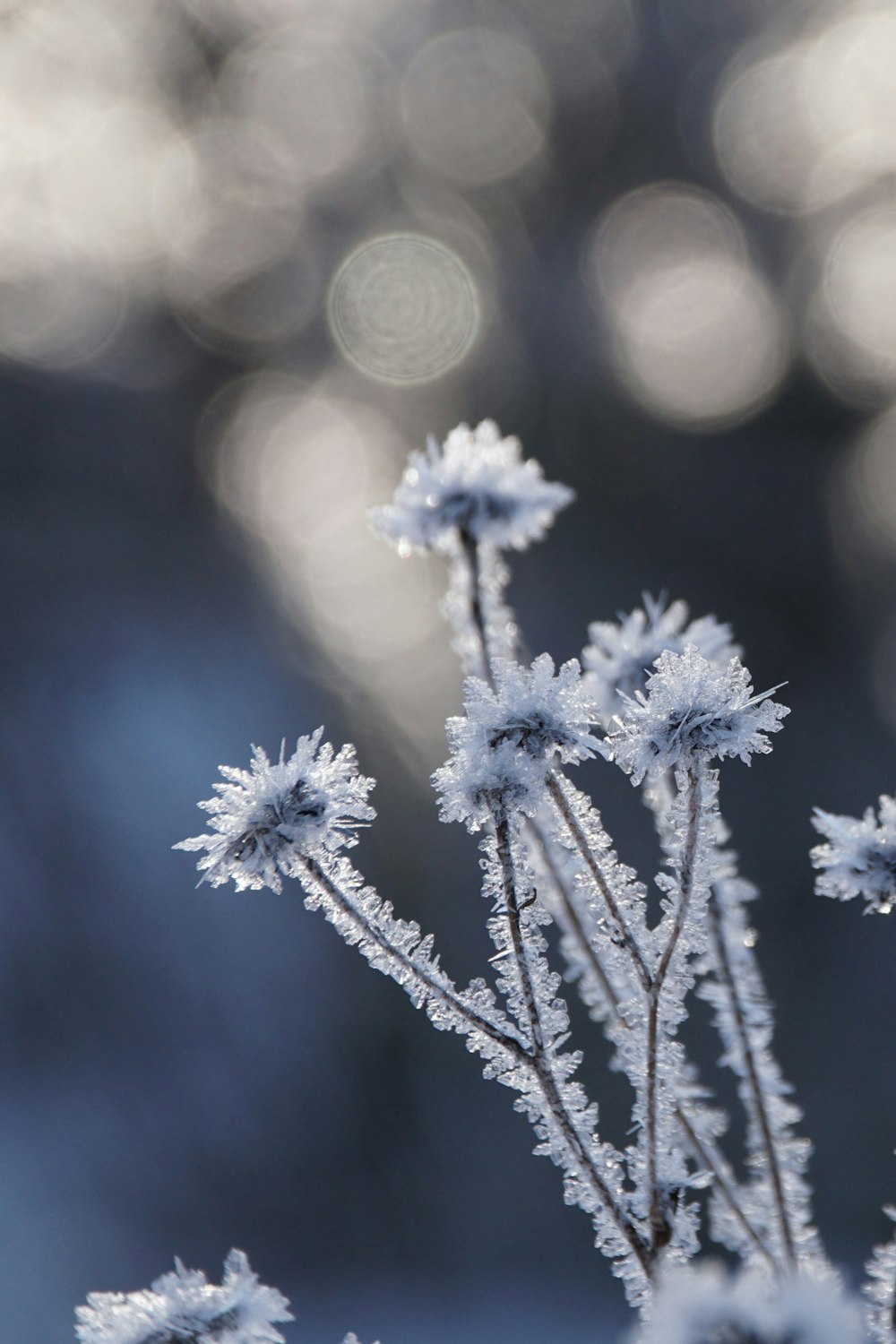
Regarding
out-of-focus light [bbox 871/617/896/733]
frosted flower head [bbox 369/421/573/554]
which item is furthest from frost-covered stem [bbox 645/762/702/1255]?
out-of-focus light [bbox 871/617/896/733]

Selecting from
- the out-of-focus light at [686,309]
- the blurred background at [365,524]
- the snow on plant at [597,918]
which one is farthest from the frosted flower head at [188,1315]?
the out-of-focus light at [686,309]

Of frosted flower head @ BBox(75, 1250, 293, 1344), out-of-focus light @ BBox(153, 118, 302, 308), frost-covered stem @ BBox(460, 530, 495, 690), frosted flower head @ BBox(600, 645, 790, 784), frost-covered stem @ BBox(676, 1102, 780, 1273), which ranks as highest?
out-of-focus light @ BBox(153, 118, 302, 308)

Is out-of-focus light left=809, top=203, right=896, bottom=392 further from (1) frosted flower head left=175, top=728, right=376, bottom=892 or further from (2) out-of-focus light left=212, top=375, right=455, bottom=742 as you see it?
(1) frosted flower head left=175, top=728, right=376, bottom=892

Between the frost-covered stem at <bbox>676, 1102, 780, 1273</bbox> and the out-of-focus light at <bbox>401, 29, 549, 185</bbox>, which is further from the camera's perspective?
the out-of-focus light at <bbox>401, 29, 549, 185</bbox>

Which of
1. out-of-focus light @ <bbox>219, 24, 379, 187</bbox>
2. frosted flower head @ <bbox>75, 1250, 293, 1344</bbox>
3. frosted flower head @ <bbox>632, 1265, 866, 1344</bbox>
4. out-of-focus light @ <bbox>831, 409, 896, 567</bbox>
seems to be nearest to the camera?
frosted flower head @ <bbox>632, 1265, 866, 1344</bbox>

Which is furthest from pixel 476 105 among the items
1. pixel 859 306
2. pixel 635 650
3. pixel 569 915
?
pixel 569 915

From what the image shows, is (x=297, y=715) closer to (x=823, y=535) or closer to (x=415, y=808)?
(x=415, y=808)
